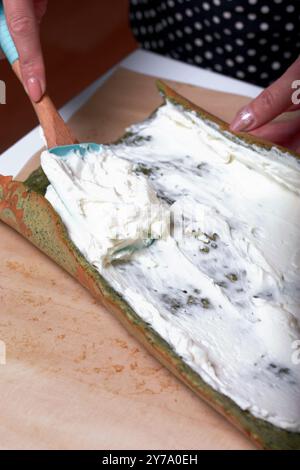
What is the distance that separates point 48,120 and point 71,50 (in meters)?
1.18

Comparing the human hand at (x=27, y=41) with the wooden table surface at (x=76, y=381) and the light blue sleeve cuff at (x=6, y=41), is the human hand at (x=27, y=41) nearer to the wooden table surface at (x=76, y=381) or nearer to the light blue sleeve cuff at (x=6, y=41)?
the light blue sleeve cuff at (x=6, y=41)

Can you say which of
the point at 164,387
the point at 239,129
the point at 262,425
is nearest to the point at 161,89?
the point at 239,129

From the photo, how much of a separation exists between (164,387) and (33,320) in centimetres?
25

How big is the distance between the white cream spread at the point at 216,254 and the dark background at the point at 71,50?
742mm

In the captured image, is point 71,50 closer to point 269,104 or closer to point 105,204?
point 269,104

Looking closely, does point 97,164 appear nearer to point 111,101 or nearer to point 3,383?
point 3,383

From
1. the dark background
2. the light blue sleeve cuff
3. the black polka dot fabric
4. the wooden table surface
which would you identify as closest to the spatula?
the light blue sleeve cuff

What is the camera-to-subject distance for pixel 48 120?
1.25m

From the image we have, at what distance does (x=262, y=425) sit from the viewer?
806 mm

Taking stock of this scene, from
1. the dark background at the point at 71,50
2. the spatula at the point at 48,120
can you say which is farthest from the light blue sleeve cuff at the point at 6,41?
the dark background at the point at 71,50

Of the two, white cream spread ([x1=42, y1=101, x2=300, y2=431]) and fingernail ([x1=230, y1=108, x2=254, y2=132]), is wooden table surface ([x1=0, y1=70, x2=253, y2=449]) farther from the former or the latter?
fingernail ([x1=230, y1=108, x2=254, y2=132])

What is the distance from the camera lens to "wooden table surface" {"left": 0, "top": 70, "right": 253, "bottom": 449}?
0.86 meters

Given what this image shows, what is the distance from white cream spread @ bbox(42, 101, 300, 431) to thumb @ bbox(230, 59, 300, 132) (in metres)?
0.05

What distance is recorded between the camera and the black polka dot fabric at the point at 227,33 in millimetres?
1505
